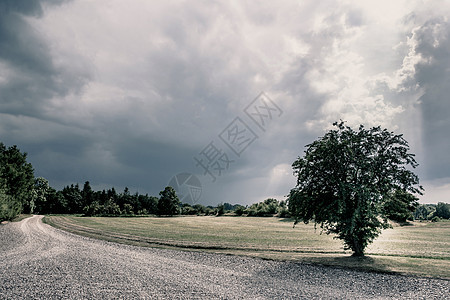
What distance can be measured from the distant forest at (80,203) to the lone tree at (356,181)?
1.45 m

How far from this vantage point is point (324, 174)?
18047mm

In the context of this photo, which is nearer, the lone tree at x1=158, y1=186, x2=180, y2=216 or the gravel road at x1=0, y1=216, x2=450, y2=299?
the gravel road at x1=0, y1=216, x2=450, y2=299

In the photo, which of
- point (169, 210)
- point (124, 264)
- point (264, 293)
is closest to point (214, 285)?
point (264, 293)

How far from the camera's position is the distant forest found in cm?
5159

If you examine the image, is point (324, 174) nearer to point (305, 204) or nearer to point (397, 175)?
point (305, 204)

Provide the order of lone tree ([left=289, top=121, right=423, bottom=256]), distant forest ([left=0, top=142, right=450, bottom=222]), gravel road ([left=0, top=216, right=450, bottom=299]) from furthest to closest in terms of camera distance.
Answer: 1. distant forest ([left=0, top=142, right=450, bottom=222])
2. lone tree ([left=289, top=121, right=423, bottom=256])
3. gravel road ([left=0, top=216, right=450, bottom=299])

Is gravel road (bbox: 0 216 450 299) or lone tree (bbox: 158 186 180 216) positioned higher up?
lone tree (bbox: 158 186 180 216)

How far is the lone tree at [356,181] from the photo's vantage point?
1642 centimetres

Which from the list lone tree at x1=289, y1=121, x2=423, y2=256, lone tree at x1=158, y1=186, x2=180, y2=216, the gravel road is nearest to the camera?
the gravel road

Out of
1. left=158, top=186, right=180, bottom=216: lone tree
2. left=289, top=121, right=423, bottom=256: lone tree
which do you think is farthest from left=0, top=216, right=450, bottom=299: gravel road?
left=158, top=186, right=180, bottom=216: lone tree

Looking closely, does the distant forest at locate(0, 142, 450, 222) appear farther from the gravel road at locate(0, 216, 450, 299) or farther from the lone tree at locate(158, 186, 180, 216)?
the gravel road at locate(0, 216, 450, 299)

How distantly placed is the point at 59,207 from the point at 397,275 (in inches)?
5290

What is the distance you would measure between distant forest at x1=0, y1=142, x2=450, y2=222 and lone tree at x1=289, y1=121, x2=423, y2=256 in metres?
1.45

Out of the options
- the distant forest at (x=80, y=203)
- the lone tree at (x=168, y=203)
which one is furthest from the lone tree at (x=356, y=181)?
the lone tree at (x=168, y=203)
